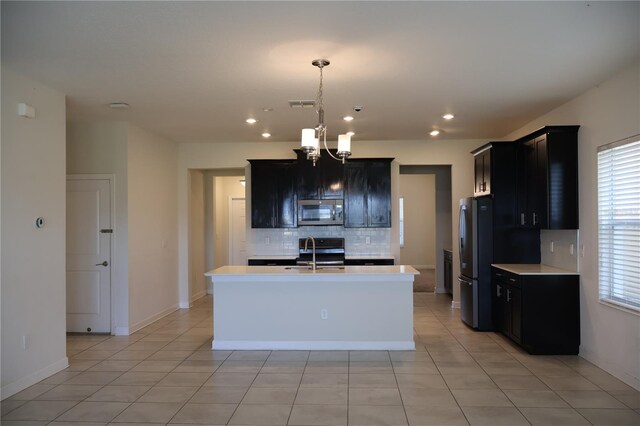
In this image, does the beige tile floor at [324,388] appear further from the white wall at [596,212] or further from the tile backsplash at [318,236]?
the tile backsplash at [318,236]

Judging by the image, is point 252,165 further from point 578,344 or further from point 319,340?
point 578,344

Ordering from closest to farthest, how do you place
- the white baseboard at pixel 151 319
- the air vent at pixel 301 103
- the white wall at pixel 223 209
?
the air vent at pixel 301 103 < the white baseboard at pixel 151 319 < the white wall at pixel 223 209

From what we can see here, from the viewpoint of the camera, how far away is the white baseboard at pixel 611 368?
3793 millimetres

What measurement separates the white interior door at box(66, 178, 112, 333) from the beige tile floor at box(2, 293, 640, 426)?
0.68 metres

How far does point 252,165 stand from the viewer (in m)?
7.09

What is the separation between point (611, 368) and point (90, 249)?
5.99m

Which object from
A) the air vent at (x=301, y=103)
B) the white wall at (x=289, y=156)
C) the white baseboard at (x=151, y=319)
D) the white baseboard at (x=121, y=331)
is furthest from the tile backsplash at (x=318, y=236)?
the air vent at (x=301, y=103)

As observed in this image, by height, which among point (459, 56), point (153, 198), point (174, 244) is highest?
point (459, 56)

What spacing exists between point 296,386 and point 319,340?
43.5 inches

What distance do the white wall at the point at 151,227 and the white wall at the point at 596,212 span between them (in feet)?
17.4

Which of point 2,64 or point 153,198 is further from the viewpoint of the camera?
point 153,198

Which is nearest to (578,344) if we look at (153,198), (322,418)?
(322,418)

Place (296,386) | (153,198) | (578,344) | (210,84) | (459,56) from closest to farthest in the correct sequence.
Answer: (459,56) → (296,386) → (210,84) → (578,344) → (153,198)

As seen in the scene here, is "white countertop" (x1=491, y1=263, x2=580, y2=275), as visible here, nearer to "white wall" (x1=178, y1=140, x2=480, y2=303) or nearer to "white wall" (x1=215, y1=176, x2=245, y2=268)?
"white wall" (x1=178, y1=140, x2=480, y2=303)
